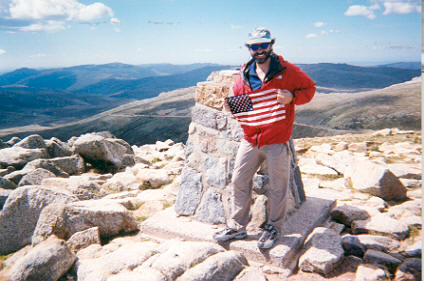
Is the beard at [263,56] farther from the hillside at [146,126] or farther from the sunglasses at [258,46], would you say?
the hillside at [146,126]

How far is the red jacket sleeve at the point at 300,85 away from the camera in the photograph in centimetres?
388

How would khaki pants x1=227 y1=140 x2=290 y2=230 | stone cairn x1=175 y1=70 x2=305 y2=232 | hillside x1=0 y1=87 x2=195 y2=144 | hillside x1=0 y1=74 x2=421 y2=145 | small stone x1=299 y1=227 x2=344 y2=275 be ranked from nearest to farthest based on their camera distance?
small stone x1=299 y1=227 x2=344 y2=275
khaki pants x1=227 y1=140 x2=290 y2=230
stone cairn x1=175 y1=70 x2=305 y2=232
hillside x1=0 y1=74 x2=421 y2=145
hillside x1=0 y1=87 x2=195 y2=144

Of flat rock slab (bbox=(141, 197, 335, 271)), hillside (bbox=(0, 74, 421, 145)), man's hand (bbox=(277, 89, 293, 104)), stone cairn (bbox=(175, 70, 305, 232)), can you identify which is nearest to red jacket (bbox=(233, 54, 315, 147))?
man's hand (bbox=(277, 89, 293, 104))

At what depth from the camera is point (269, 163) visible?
13.7ft

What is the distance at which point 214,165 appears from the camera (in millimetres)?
5070

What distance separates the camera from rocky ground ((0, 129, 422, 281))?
376 cm

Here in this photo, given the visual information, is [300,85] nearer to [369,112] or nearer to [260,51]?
[260,51]

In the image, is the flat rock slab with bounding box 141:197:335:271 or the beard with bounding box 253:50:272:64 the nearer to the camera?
the beard with bounding box 253:50:272:64

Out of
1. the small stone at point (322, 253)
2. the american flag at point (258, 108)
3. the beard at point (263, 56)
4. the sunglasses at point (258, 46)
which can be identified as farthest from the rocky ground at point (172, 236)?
the sunglasses at point (258, 46)

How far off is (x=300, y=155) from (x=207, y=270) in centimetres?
744

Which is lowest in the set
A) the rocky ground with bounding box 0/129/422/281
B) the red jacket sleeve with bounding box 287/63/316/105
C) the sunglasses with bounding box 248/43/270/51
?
the rocky ground with bounding box 0/129/422/281

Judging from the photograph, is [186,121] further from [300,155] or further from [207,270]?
[207,270]

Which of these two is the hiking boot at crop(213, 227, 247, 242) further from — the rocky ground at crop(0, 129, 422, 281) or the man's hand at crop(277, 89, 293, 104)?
the man's hand at crop(277, 89, 293, 104)

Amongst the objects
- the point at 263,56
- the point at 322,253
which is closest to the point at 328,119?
the point at 322,253
